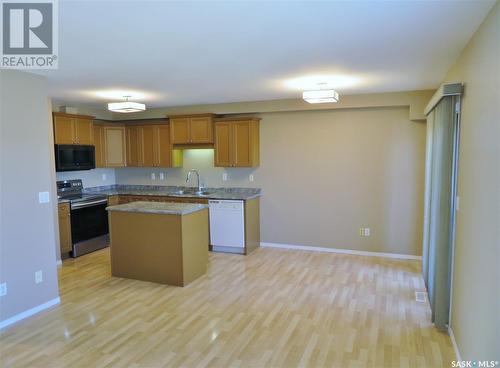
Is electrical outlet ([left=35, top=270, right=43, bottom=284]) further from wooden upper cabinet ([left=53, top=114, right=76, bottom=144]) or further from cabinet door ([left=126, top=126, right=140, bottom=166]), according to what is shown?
cabinet door ([left=126, top=126, right=140, bottom=166])

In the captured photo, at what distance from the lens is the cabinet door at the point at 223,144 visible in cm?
605

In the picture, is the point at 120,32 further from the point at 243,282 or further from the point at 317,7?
the point at 243,282

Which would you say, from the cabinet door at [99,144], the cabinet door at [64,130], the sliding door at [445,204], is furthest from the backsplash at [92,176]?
the sliding door at [445,204]

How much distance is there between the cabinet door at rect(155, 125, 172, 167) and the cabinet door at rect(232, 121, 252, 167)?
1.34m

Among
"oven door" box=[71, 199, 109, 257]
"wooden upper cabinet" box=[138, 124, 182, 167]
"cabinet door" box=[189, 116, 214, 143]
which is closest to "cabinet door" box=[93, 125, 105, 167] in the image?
"wooden upper cabinet" box=[138, 124, 182, 167]

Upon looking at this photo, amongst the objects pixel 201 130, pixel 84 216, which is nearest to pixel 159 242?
pixel 84 216

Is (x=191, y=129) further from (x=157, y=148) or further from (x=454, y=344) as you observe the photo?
(x=454, y=344)

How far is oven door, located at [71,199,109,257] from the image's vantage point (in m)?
5.56

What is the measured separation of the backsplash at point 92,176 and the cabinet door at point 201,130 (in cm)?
207

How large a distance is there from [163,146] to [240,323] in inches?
161

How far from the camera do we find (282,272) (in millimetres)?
4809

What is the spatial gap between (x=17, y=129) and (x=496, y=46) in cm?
385

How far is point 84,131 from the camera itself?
6031 mm

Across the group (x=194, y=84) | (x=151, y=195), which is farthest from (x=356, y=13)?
(x=151, y=195)
